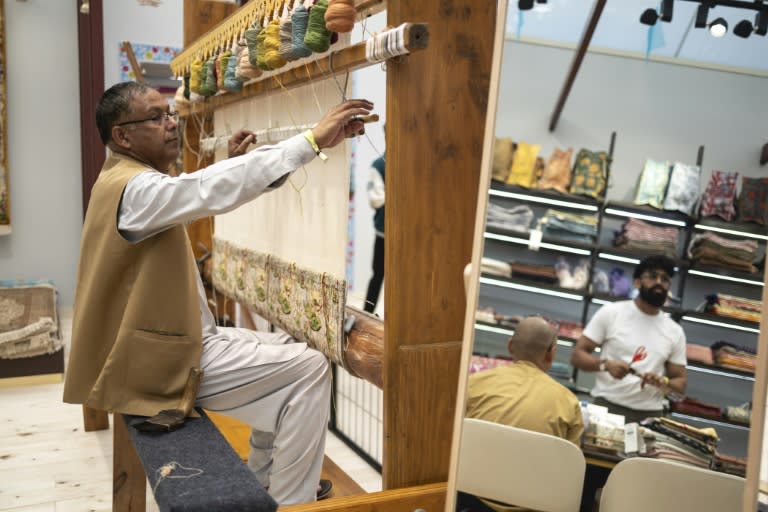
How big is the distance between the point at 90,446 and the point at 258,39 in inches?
85.2

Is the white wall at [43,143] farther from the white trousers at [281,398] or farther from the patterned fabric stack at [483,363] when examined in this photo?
the patterned fabric stack at [483,363]

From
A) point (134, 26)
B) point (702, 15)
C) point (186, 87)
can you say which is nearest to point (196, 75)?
point (186, 87)

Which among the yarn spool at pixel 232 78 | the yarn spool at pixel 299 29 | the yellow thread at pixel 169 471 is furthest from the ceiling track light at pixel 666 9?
the yarn spool at pixel 232 78

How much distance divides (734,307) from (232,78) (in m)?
2.07

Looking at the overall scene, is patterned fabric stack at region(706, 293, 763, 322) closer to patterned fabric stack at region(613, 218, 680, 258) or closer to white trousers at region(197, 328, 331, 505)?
patterned fabric stack at region(613, 218, 680, 258)

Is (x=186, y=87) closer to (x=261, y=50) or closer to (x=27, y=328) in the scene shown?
(x=261, y=50)

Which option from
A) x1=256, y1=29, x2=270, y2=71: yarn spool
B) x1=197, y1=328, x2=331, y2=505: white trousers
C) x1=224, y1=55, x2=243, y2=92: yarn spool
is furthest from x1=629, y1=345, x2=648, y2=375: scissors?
x1=224, y1=55, x2=243, y2=92: yarn spool

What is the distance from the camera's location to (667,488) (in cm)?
140

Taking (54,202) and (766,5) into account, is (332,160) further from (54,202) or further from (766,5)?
(54,202)

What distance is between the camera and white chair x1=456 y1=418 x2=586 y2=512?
1.48 meters

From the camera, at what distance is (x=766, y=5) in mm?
1318

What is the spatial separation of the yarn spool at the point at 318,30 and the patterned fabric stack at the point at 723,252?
1192 millimetres

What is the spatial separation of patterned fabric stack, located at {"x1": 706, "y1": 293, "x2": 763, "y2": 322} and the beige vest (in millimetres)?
1451

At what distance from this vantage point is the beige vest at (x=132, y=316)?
2102 millimetres
